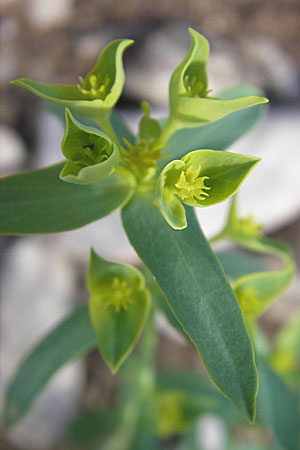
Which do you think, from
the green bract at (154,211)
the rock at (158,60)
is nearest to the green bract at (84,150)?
the green bract at (154,211)

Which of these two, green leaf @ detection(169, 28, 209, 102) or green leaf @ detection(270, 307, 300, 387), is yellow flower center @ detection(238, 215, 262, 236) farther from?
green leaf @ detection(270, 307, 300, 387)

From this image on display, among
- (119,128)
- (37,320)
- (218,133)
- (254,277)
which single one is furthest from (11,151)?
(254,277)

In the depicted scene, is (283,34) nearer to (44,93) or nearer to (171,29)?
(171,29)

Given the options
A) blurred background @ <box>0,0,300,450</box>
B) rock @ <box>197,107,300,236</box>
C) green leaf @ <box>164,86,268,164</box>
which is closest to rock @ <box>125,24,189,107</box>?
blurred background @ <box>0,0,300,450</box>

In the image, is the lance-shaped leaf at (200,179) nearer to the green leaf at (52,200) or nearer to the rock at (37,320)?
the green leaf at (52,200)

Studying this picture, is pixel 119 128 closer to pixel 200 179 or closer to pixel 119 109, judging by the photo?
pixel 200 179

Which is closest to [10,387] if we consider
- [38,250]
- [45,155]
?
[38,250]
